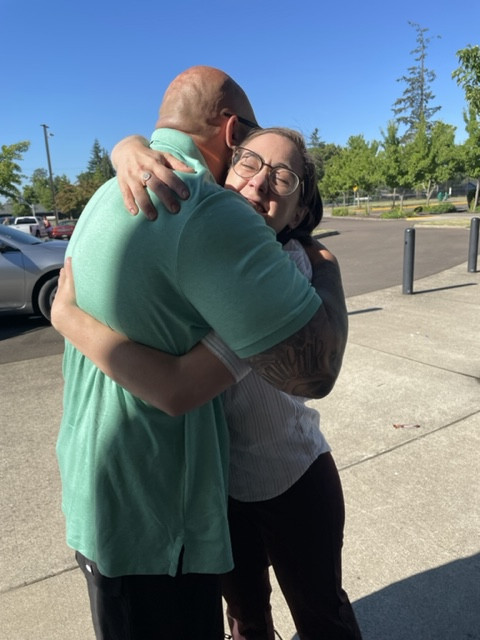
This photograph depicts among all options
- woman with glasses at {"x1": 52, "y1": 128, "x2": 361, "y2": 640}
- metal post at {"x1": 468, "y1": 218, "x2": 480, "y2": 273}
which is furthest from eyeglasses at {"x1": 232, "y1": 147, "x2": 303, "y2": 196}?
metal post at {"x1": 468, "y1": 218, "x2": 480, "y2": 273}

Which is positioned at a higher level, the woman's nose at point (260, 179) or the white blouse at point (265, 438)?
the woman's nose at point (260, 179)

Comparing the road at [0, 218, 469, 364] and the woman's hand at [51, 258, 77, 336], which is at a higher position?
the woman's hand at [51, 258, 77, 336]

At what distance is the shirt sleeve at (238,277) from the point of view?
939mm

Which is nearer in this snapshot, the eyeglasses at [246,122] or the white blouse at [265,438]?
the eyeglasses at [246,122]

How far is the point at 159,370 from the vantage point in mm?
1061

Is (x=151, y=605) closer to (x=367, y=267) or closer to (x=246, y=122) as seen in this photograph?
(x=246, y=122)

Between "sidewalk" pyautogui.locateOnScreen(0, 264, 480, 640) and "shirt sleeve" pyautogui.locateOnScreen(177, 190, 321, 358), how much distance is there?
68.0 inches

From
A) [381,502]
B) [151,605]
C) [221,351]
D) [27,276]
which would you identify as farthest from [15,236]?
[221,351]

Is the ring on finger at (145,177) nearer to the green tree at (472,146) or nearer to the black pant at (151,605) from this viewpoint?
the black pant at (151,605)

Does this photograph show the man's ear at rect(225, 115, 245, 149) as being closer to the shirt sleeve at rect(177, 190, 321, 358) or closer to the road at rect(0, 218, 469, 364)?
the shirt sleeve at rect(177, 190, 321, 358)

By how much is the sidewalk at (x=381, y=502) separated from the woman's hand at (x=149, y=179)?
1.89 m

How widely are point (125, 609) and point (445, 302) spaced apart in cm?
764

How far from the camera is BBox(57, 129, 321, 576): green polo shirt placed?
96cm

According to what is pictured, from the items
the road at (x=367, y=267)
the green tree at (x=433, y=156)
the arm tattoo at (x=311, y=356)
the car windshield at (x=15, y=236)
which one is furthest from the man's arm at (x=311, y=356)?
the green tree at (x=433, y=156)
